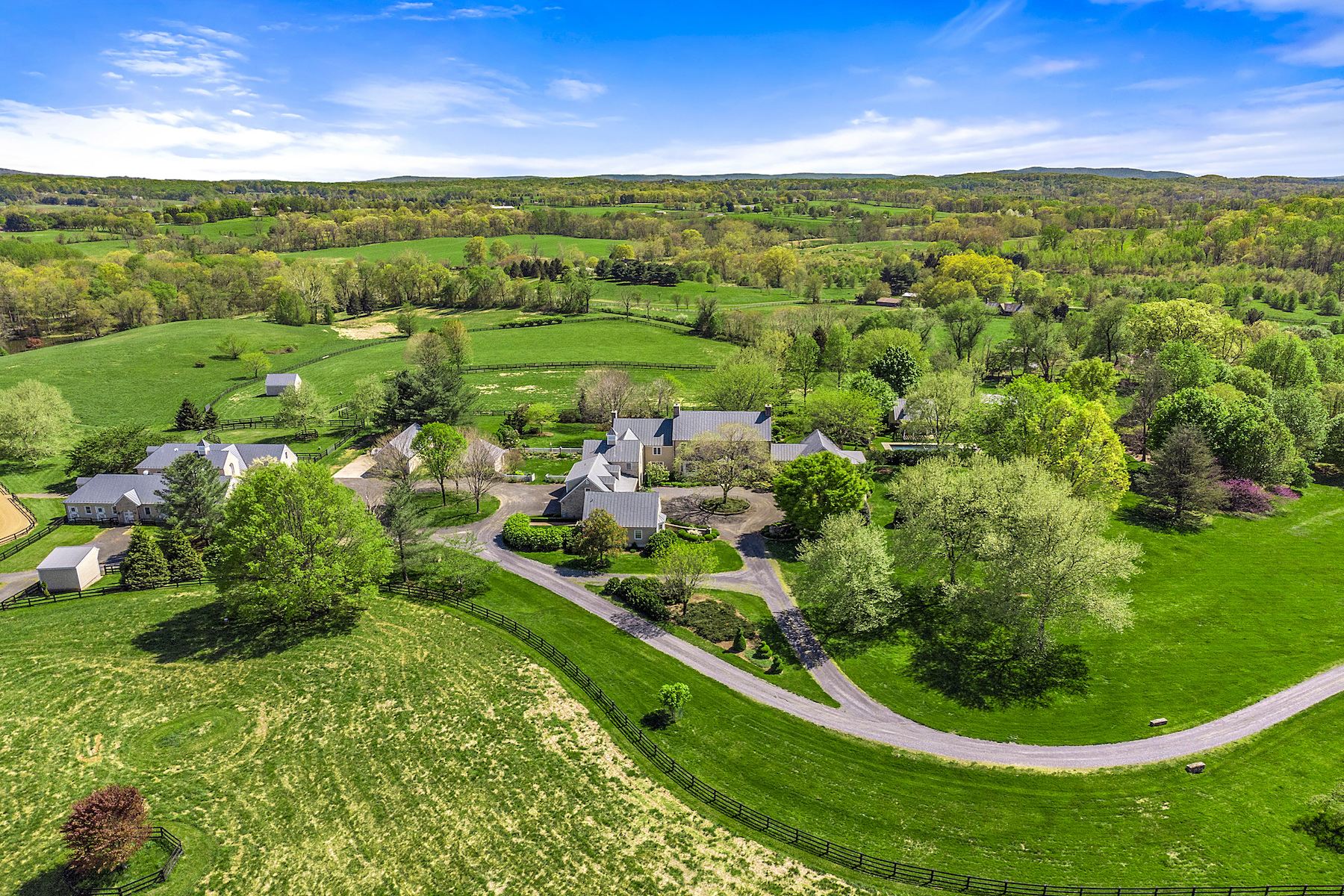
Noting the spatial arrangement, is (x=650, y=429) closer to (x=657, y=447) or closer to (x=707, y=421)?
(x=657, y=447)

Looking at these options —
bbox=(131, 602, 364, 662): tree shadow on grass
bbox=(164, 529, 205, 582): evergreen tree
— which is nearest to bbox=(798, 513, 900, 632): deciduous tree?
bbox=(131, 602, 364, 662): tree shadow on grass

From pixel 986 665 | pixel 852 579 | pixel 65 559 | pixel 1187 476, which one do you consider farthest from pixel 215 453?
pixel 1187 476

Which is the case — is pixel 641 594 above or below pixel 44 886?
above

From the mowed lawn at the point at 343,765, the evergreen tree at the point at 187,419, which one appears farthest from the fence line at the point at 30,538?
the evergreen tree at the point at 187,419

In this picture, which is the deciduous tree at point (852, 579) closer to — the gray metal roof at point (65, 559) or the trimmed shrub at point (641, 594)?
the trimmed shrub at point (641, 594)

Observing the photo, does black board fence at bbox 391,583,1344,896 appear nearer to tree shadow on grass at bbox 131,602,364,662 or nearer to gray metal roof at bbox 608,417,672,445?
tree shadow on grass at bbox 131,602,364,662

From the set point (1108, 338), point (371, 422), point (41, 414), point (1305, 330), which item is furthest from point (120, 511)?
point (1305, 330)

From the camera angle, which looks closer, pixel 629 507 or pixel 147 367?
pixel 629 507
